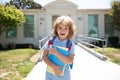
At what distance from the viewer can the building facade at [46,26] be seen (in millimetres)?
21438

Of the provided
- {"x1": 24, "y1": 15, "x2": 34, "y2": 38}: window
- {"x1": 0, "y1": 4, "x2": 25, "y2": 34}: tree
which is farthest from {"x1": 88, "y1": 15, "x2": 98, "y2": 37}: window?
{"x1": 0, "y1": 4, "x2": 25, "y2": 34}: tree

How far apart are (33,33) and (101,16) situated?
19.2 feet

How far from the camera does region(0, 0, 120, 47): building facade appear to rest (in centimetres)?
2144

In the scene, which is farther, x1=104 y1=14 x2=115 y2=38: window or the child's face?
x1=104 y1=14 x2=115 y2=38: window

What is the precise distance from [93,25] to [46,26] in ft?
12.9

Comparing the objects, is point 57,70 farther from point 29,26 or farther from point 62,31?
point 29,26

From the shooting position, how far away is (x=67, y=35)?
283cm

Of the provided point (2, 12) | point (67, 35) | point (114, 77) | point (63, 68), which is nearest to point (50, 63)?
point (63, 68)

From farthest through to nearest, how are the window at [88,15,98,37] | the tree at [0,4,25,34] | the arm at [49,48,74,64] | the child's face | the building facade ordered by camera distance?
1. the window at [88,15,98,37]
2. the building facade
3. the tree at [0,4,25,34]
4. the child's face
5. the arm at [49,48,74,64]

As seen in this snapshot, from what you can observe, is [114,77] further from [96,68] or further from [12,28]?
[12,28]

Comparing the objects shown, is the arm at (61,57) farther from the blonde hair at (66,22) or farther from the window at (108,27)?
the window at (108,27)

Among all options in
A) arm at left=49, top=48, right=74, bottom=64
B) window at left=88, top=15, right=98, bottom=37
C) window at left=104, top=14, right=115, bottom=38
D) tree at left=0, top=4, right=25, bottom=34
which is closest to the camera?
arm at left=49, top=48, right=74, bottom=64

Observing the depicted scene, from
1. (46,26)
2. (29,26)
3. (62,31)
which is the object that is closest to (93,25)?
(46,26)

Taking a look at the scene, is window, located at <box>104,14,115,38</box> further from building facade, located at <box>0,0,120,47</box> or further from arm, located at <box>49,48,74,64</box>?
arm, located at <box>49,48,74,64</box>
